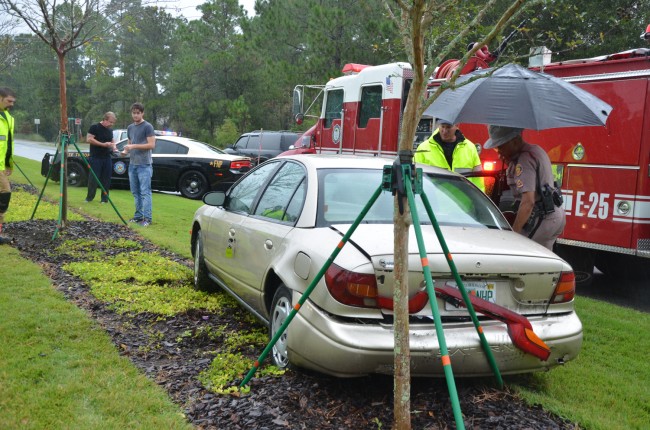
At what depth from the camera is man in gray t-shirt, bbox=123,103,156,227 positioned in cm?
1012

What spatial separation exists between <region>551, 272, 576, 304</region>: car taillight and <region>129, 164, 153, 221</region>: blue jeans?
7881 millimetres

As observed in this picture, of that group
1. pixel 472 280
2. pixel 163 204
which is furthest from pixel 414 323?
pixel 163 204

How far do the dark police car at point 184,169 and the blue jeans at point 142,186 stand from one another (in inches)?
210

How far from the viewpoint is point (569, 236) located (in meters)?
7.46

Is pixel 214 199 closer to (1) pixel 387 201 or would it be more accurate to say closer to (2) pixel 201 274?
(2) pixel 201 274

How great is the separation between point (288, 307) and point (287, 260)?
12.0 inches

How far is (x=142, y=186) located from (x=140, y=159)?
0.45 m

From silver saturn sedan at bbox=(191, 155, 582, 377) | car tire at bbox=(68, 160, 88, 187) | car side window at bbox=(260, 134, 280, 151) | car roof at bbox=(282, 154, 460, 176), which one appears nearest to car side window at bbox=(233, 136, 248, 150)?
car side window at bbox=(260, 134, 280, 151)

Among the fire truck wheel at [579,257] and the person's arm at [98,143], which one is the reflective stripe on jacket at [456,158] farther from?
the person's arm at [98,143]

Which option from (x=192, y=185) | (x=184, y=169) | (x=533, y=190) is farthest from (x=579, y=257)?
(x=184, y=169)

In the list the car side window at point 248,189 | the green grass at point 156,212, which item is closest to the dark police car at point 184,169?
the green grass at point 156,212

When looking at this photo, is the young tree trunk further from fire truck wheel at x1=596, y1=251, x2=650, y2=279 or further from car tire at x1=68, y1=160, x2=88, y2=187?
car tire at x1=68, y1=160, x2=88, y2=187

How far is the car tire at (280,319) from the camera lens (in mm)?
3973

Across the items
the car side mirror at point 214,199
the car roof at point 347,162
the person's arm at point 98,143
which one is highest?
the car roof at point 347,162
